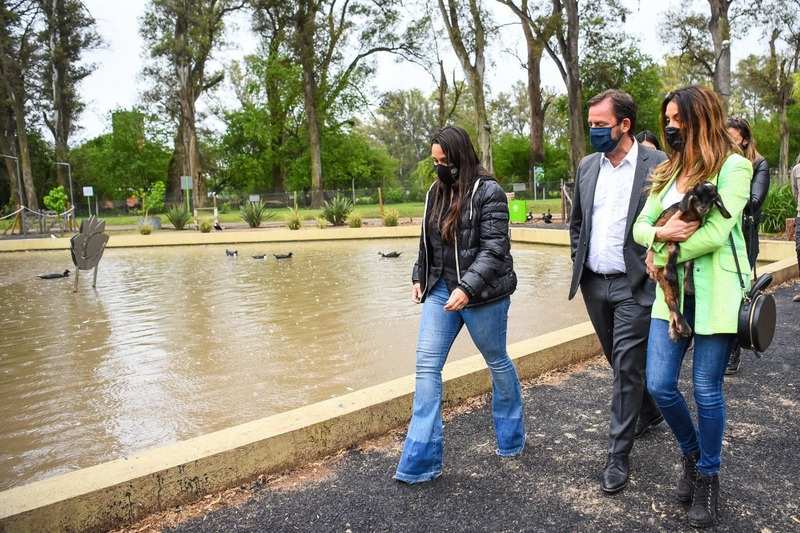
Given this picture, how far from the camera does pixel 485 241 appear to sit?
3422 millimetres

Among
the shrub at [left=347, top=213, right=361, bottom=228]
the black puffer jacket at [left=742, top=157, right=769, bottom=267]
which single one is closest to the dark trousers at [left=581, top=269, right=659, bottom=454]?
the black puffer jacket at [left=742, top=157, right=769, bottom=267]

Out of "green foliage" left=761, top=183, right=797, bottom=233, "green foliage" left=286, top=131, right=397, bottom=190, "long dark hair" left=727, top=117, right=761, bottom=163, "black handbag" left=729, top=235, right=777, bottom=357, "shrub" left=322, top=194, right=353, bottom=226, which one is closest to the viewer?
"black handbag" left=729, top=235, right=777, bottom=357

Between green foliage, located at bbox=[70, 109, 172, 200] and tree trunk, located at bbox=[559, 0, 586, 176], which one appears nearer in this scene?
tree trunk, located at bbox=[559, 0, 586, 176]

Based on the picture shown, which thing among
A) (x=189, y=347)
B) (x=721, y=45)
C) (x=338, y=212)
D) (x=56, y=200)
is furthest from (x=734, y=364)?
(x=56, y=200)

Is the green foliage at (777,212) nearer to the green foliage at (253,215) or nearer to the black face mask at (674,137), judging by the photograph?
the black face mask at (674,137)

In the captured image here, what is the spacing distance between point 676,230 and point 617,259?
61cm

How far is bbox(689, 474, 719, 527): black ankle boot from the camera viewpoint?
2.86 meters

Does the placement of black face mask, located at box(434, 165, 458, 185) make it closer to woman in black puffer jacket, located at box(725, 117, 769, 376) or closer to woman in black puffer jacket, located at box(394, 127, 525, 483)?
woman in black puffer jacket, located at box(394, 127, 525, 483)

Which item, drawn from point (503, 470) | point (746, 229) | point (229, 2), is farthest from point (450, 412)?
point (229, 2)

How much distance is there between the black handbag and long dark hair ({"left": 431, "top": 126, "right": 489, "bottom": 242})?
1225mm

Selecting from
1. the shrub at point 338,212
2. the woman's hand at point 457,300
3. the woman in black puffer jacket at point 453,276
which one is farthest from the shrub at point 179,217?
the woman's hand at point 457,300

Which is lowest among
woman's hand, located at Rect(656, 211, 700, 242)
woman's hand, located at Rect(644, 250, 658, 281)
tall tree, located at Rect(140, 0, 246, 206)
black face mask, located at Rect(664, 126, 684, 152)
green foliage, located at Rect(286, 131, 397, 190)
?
woman's hand, located at Rect(644, 250, 658, 281)

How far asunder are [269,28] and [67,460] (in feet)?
143

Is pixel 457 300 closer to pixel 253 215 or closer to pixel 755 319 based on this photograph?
pixel 755 319
